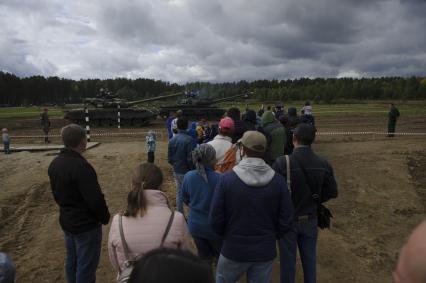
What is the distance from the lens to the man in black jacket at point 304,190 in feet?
12.0

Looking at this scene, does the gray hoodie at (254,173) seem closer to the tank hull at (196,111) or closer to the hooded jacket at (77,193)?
the hooded jacket at (77,193)

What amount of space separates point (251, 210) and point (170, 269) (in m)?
1.93

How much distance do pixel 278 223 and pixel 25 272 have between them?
351cm

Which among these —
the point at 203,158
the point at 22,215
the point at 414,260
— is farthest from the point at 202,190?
the point at 22,215

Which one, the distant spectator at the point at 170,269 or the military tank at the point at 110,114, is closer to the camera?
the distant spectator at the point at 170,269

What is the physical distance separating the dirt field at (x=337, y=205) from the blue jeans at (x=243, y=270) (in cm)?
189

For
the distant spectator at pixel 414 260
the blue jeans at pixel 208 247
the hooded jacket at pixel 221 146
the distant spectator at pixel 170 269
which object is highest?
the distant spectator at pixel 414 260

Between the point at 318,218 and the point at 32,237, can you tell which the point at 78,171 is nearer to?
the point at 318,218

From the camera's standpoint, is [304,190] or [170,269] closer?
[170,269]

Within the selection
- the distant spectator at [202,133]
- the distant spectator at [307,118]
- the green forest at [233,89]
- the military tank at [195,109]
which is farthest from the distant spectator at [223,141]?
the green forest at [233,89]

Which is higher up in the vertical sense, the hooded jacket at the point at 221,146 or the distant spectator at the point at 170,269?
the distant spectator at the point at 170,269

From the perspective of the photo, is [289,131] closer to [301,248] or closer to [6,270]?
[301,248]

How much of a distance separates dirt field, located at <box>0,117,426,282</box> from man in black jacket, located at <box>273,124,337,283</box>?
125 centimetres

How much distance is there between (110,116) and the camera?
21.6m
